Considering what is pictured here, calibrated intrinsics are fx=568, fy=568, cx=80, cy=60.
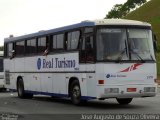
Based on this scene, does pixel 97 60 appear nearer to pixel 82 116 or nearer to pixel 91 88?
pixel 91 88

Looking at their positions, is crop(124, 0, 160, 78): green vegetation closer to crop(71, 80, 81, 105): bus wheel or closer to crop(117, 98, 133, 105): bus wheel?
crop(117, 98, 133, 105): bus wheel

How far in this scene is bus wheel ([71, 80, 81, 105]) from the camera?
829 inches

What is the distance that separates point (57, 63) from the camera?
911 inches

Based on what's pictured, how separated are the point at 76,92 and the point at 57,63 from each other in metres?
2.36

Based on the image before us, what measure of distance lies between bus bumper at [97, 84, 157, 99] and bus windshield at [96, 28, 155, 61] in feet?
3.18

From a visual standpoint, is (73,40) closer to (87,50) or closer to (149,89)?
(87,50)

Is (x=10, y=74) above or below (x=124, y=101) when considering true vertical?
above

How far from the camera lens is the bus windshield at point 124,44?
64.5ft

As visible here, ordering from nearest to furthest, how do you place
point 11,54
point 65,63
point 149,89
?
point 149,89, point 65,63, point 11,54

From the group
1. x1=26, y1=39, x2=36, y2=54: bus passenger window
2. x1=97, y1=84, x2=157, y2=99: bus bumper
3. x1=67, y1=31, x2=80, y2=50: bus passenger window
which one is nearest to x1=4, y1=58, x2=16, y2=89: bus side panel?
x1=26, y1=39, x2=36, y2=54: bus passenger window

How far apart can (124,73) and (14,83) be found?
1048 centimetres

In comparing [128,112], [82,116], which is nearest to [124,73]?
[128,112]

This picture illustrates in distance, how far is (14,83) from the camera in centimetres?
2903

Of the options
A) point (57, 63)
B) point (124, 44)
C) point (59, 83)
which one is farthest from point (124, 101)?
point (57, 63)
